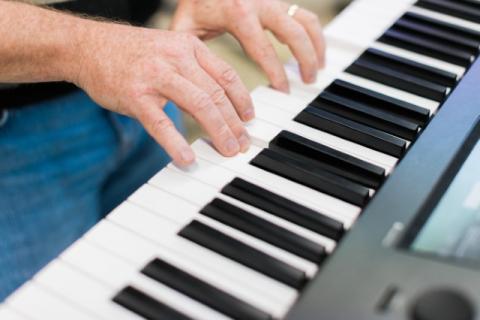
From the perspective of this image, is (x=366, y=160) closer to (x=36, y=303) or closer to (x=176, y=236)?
(x=176, y=236)

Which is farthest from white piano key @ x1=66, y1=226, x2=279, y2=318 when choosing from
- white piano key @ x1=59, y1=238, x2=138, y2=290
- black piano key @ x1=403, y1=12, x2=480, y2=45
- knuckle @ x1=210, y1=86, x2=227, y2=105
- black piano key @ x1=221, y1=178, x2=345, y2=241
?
black piano key @ x1=403, y1=12, x2=480, y2=45

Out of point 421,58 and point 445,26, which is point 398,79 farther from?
point 445,26

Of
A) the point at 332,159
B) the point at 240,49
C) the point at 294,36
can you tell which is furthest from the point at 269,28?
the point at 240,49

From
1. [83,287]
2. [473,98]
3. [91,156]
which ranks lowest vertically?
[83,287]

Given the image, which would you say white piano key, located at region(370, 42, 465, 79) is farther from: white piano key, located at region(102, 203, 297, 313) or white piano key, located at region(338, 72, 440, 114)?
white piano key, located at region(102, 203, 297, 313)

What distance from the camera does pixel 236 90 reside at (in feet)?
2.92

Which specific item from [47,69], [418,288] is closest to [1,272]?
[47,69]

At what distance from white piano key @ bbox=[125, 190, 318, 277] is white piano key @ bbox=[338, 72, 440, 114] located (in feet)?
1.05

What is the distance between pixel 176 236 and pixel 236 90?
24 cm

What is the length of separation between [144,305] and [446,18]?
2.50 ft

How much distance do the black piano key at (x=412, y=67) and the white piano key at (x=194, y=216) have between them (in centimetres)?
39

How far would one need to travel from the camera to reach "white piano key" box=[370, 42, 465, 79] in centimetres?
104

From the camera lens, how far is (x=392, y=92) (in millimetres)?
993

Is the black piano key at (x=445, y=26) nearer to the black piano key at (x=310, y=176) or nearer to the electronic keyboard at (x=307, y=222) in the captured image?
the electronic keyboard at (x=307, y=222)
